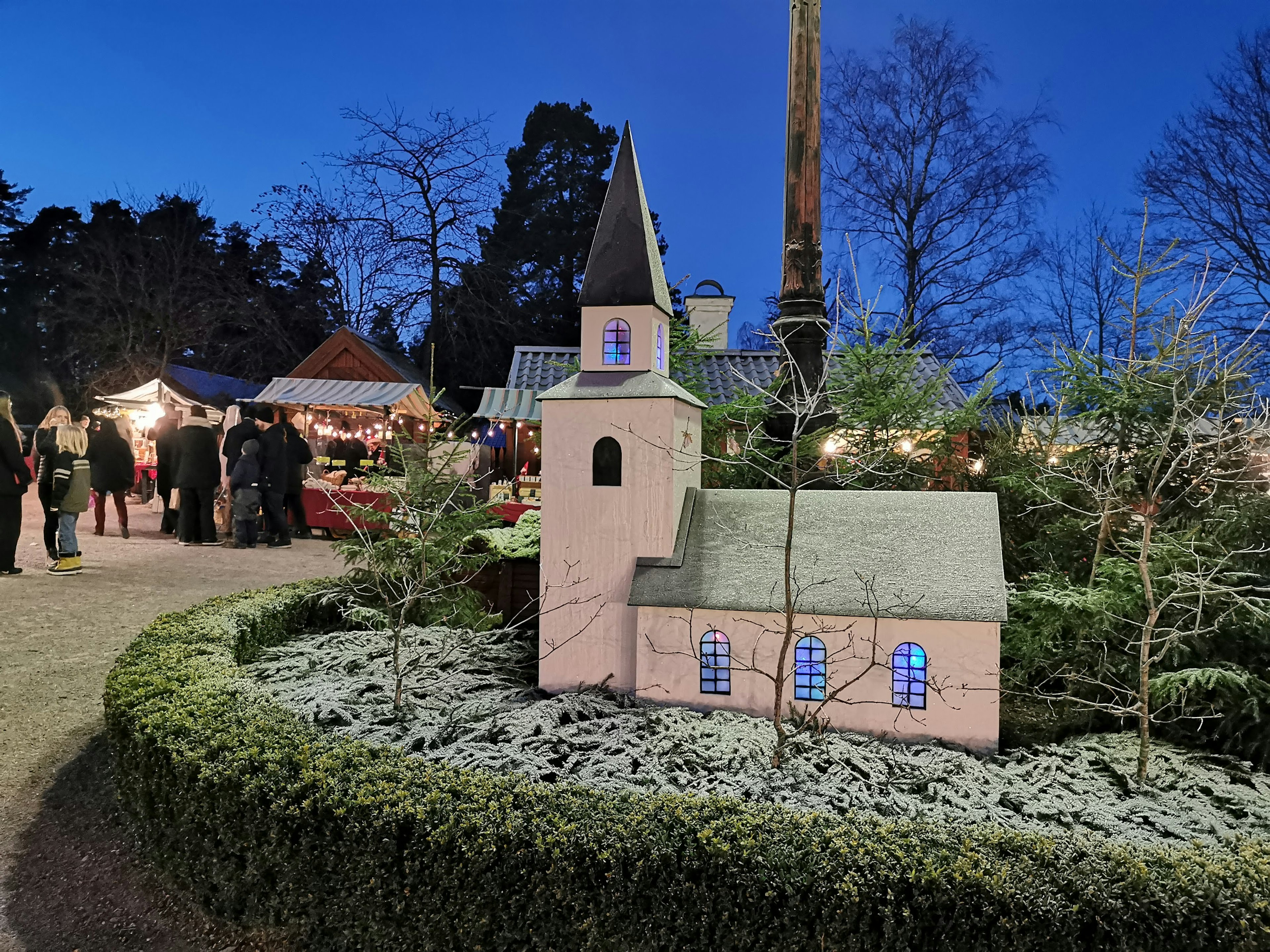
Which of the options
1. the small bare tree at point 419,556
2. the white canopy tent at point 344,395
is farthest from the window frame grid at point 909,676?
the white canopy tent at point 344,395

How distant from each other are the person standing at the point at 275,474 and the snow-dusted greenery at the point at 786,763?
8645mm

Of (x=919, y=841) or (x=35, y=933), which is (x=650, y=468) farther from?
(x=35, y=933)

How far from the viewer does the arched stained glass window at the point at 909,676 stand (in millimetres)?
5184

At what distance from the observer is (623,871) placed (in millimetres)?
3406

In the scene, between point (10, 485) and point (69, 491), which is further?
point (69, 491)

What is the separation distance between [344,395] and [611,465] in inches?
667

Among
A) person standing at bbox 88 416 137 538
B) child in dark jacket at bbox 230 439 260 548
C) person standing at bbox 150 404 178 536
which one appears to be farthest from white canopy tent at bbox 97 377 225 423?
child in dark jacket at bbox 230 439 260 548

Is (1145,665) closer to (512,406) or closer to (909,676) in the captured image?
(909,676)

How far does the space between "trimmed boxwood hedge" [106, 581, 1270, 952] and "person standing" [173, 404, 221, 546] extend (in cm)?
1018

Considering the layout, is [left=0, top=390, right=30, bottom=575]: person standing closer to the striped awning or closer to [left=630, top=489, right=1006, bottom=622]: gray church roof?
the striped awning

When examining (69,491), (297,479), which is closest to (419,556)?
(69,491)

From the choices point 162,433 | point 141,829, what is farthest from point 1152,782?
point 162,433

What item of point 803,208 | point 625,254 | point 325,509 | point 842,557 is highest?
point 803,208

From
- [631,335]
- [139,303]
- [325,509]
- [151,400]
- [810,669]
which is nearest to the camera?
[810,669]
